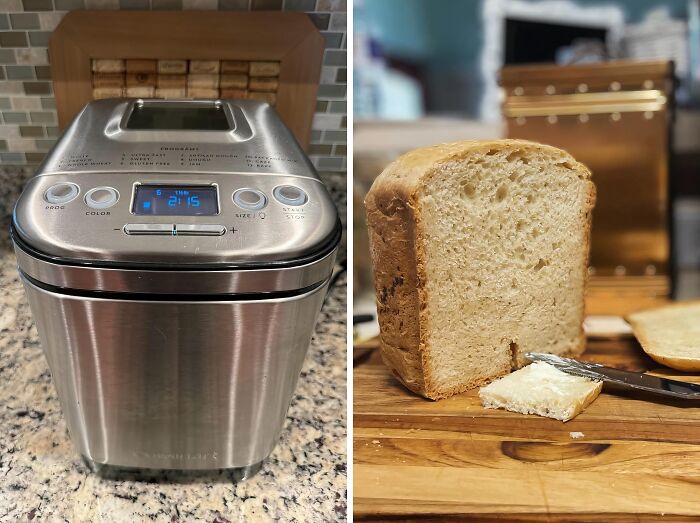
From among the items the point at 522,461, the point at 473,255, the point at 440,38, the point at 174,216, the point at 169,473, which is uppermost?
the point at 440,38

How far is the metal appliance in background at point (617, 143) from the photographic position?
127 cm

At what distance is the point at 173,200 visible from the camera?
75 cm

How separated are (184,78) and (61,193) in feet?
1.38

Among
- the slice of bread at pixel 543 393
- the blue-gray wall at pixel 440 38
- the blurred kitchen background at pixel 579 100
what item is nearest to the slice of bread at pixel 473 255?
the slice of bread at pixel 543 393

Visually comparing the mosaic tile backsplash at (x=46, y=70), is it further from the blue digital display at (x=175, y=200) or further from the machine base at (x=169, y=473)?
the machine base at (x=169, y=473)

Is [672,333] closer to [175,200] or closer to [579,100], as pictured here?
[579,100]

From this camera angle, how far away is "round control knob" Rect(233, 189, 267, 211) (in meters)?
0.75

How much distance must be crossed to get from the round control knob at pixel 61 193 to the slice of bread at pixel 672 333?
80cm

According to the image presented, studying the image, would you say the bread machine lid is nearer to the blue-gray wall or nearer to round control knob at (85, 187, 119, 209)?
round control knob at (85, 187, 119, 209)

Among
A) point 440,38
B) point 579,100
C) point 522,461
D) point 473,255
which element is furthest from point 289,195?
point 440,38

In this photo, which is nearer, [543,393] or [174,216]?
[174,216]

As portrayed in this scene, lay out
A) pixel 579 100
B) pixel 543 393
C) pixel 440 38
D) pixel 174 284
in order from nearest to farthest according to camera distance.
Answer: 1. pixel 174 284
2. pixel 543 393
3. pixel 579 100
4. pixel 440 38

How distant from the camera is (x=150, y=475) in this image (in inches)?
34.7

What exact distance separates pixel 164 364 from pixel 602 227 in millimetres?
951
